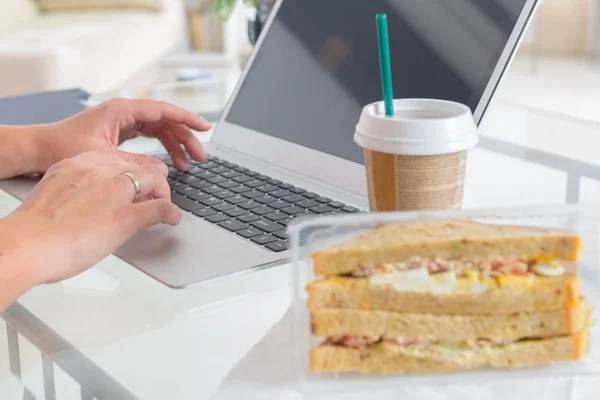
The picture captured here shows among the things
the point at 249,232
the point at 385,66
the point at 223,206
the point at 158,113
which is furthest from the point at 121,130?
the point at 385,66

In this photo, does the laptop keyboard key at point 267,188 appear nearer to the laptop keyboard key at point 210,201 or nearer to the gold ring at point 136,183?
the laptop keyboard key at point 210,201

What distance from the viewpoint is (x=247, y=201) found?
92 cm

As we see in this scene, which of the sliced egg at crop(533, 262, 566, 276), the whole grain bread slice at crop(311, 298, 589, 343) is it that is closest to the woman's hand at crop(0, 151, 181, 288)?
the whole grain bread slice at crop(311, 298, 589, 343)

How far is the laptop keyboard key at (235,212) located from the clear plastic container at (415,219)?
1.19 ft

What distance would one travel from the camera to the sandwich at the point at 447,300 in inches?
19.3

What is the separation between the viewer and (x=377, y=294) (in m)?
0.49

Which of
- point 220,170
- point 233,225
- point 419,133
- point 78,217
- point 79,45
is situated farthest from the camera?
point 79,45

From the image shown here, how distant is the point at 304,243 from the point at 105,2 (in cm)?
408

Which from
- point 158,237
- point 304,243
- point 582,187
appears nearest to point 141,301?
point 158,237

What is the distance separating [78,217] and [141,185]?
9 cm

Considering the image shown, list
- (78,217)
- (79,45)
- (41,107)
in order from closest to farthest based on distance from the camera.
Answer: (78,217) < (41,107) < (79,45)

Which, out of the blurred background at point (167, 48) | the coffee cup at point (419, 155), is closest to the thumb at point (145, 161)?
the coffee cup at point (419, 155)

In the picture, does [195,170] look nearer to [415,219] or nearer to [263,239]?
[263,239]

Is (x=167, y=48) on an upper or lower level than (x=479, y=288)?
lower
